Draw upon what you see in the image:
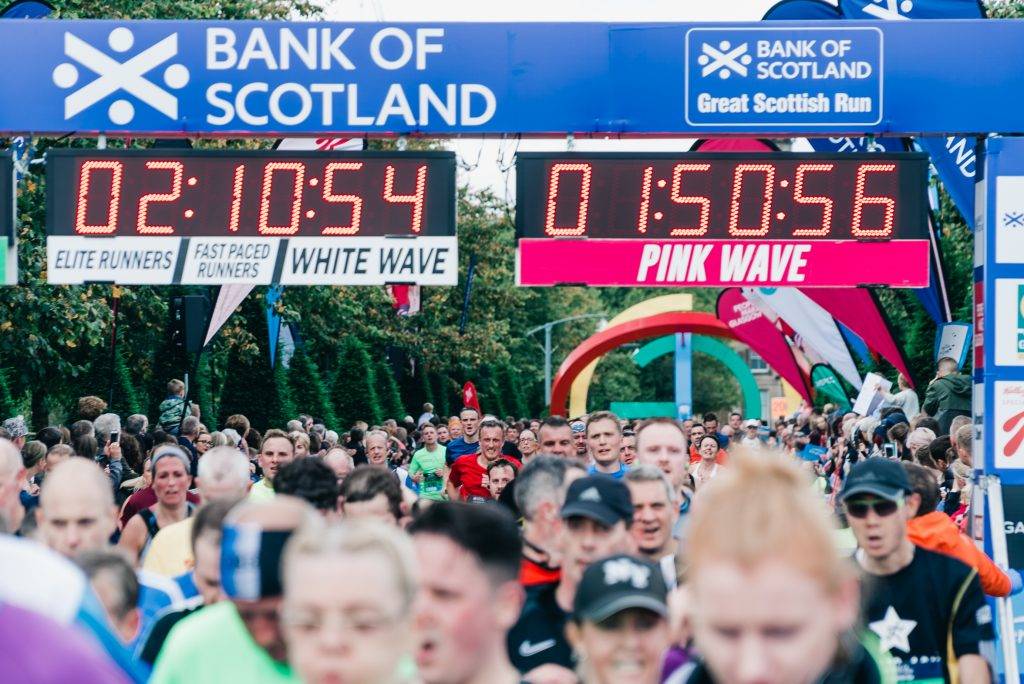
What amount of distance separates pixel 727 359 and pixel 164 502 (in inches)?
2143

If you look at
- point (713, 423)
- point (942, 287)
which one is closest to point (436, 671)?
point (942, 287)

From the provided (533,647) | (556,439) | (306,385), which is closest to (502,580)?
(533,647)

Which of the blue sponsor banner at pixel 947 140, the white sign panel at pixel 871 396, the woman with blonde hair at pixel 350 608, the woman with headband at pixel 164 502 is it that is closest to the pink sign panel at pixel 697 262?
the blue sponsor banner at pixel 947 140

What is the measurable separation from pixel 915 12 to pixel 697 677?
9752mm

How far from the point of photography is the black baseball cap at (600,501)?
5.55 meters

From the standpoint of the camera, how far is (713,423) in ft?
86.1

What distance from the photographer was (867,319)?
17.1m

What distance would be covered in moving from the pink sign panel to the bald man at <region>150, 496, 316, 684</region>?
274 inches

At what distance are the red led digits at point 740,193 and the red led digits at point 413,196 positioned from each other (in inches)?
83.3

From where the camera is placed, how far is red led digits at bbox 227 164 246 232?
10.9 meters

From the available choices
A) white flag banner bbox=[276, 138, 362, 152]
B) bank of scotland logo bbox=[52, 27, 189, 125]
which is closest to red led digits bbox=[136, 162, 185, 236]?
bank of scotland logo bbox=[52, 27, 189, 125]

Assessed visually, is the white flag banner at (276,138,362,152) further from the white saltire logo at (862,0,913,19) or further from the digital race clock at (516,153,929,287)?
the white saltire logo at (862,0,913,19)

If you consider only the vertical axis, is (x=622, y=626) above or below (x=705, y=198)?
below

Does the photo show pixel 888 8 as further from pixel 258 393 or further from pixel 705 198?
pixel 258 393
